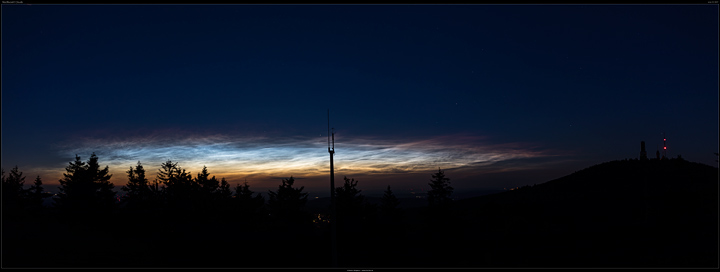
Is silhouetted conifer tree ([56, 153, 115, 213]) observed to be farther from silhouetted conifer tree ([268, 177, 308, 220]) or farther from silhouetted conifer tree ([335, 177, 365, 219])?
silhouetted conifer tree ([335, 177, 365, 219])

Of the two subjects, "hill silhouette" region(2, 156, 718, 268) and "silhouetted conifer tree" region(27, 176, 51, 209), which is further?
"silhouetted conifer tree" region(27, 176, 51, 209)

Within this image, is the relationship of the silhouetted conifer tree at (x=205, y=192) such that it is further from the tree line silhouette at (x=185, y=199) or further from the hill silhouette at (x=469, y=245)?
the hill silhouette at (x=469, y=245)

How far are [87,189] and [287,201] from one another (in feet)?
65.0

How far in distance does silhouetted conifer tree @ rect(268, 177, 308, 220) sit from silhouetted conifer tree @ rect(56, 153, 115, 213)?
15839 millimetres

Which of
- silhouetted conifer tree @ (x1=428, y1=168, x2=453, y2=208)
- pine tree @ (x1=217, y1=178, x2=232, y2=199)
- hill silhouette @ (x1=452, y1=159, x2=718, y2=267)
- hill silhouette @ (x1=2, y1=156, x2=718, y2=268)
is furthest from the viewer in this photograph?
pine tree @ (x1=217, y1=178, x2=232, y2=199)

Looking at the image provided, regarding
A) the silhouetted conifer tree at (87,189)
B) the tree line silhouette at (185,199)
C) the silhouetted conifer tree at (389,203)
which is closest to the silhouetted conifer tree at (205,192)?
the tree line silhouette at (185,199)

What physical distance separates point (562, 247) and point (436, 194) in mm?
17000

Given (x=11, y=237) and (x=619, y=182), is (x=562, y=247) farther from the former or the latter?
(x=619, y=182)

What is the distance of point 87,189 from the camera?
3581 centimetres

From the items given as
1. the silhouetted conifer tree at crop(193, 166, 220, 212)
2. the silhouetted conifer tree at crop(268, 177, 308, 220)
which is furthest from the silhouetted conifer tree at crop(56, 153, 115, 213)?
the silhouetted conifer tree at crop(268, 177, 308, 220)

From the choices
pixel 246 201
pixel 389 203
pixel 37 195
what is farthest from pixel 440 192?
pixel 37 195

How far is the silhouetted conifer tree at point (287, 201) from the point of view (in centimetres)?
3719

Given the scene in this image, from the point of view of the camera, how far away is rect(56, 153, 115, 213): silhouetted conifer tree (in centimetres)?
3528

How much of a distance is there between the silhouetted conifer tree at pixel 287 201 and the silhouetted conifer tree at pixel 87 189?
15839 mm
